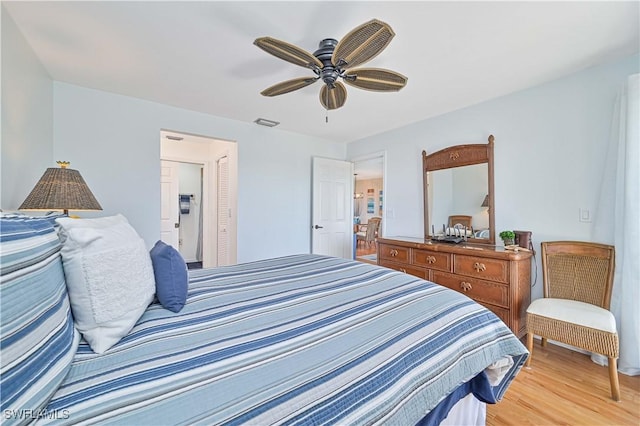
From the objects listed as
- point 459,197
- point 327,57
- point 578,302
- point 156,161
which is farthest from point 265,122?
point 578,302

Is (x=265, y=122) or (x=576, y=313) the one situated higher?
(x=265, y=122)

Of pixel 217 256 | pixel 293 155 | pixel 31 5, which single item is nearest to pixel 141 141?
pixel 31 5

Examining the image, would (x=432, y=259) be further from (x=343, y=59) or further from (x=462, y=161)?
(x=343, y=59)

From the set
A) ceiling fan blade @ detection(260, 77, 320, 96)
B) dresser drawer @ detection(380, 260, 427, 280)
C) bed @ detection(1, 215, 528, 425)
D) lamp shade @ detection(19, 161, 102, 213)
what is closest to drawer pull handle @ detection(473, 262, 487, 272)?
dresser drawer @ detection(380, 260, 427, 280)

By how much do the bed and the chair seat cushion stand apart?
0.99 m

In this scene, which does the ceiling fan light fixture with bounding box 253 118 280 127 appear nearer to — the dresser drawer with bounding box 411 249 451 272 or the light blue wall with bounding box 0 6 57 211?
the light blue wall with bounding box 0 6 57 211

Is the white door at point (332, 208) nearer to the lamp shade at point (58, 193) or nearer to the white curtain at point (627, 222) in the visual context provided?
the lamp shade at point (58, 193)

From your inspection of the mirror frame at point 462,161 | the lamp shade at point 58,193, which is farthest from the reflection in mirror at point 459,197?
the lamp shade at point 58,193

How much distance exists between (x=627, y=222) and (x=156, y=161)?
14.3 feet

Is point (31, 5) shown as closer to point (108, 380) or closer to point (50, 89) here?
point (50, 89)

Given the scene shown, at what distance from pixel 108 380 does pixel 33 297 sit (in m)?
0.27

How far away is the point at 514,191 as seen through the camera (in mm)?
2721

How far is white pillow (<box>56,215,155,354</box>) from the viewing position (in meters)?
0.79

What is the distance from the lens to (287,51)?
60.3 inches
